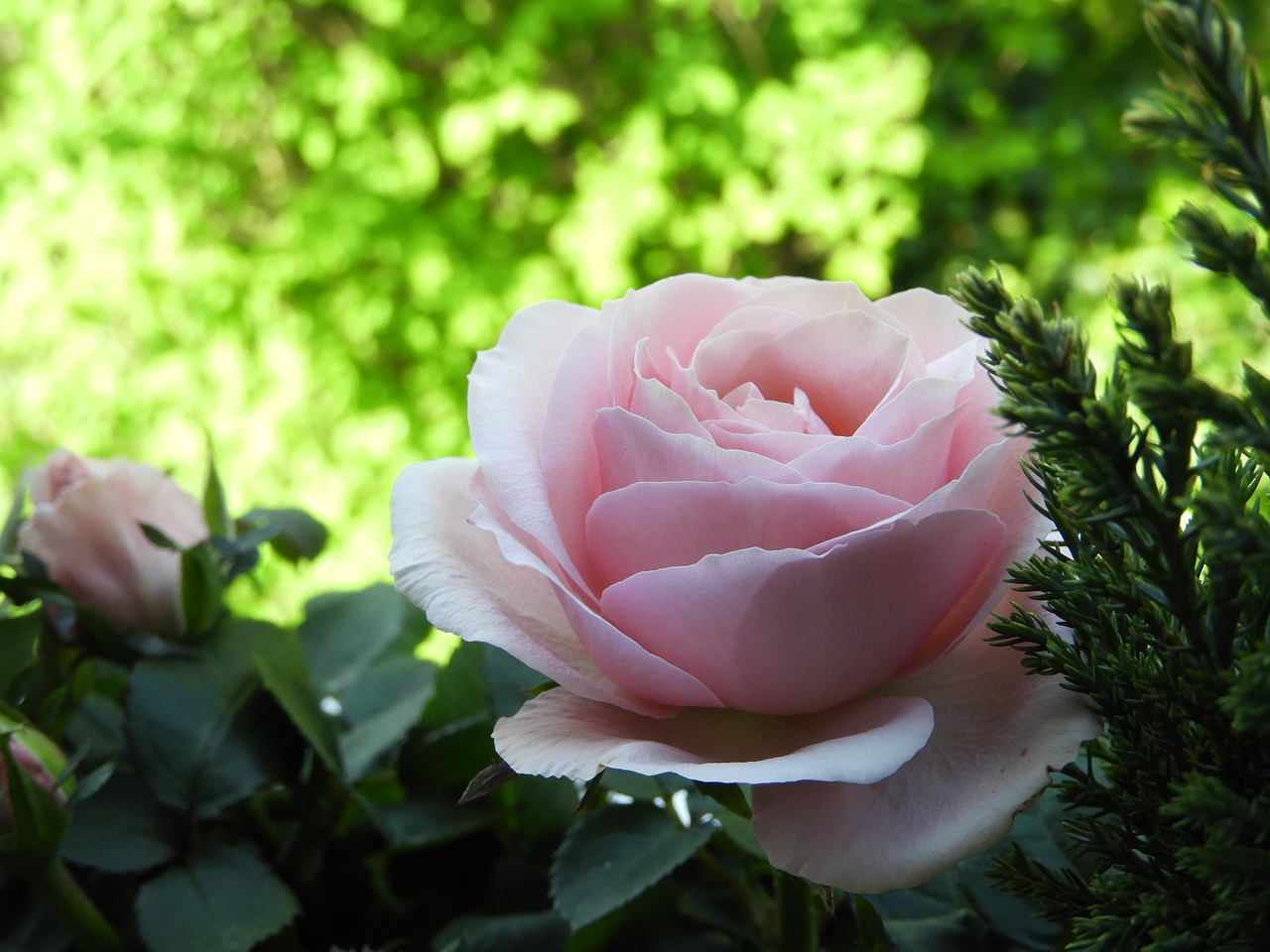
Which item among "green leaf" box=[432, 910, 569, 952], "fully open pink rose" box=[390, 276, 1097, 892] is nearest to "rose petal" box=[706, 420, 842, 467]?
"fully open pink rose" box=[390, 276, 1097, 892]

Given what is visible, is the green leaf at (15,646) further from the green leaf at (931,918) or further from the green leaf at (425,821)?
the green leaf at (931,918)

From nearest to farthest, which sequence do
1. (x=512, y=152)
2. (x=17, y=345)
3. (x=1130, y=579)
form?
(x=1130, y=579), (x=17, y=345), (x=512, y=152)

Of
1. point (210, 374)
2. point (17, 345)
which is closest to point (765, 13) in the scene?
point (210, 374)

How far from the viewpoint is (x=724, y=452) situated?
0.31 m

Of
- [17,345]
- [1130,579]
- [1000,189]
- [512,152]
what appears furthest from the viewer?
[1000,189]

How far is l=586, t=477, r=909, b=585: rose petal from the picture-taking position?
1.01ft

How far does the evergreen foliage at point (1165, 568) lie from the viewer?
24 centimetres

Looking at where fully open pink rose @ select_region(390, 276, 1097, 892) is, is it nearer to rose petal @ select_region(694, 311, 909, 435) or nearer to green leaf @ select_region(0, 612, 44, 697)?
rose petal @ select_region(694, 311, 909, 435)

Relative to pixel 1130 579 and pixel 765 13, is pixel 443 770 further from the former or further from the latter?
pixel 765 13

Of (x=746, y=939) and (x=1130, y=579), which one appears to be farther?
(x=746, y=939)

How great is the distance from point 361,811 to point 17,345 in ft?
7.26

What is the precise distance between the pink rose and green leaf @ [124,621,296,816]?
0.04 m

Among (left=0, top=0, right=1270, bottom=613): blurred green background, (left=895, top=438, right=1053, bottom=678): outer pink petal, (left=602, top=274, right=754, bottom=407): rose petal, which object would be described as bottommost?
(left=0, top=0, right=1270, bottom=613): blurred green background

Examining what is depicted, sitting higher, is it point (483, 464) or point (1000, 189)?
point (483, 464)
